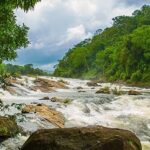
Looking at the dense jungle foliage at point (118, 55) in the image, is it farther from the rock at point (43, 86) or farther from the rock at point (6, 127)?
the rock at point (6, 127)

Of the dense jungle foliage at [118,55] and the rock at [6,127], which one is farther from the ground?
the dense jungle foliage at [118,55]

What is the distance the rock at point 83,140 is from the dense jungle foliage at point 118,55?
66.4 meters

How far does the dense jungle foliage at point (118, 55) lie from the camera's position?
8881cm

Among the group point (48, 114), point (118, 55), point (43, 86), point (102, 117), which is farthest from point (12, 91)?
point (118, 55)

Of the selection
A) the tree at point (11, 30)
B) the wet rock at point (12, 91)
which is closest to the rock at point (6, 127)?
the tree at point (11, 30)

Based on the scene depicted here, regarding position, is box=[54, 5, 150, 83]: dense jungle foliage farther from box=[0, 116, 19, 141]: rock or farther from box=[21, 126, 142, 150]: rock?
box=[21, 126, 142, 150]: rock

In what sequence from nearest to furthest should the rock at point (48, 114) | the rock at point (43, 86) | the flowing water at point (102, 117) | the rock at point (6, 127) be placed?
the rock at point (6, 127) < the flowing water at point (102, 117) < the rock at point (48, 114) < the rock at point (43, 86)

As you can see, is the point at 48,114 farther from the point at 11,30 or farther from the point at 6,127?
the point at 11,30

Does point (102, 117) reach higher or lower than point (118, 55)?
lower

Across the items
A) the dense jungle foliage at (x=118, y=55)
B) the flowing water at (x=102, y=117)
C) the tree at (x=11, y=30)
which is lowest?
the flowing water at (x=102, y=117)

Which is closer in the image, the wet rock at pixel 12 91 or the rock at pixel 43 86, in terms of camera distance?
the wet rock at pixel 12 91

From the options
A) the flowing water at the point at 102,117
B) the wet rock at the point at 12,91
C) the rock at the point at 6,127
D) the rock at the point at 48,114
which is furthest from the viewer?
the wet rock at the point at 12,91

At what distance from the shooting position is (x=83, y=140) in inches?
571

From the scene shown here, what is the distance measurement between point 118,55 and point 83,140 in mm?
90289
